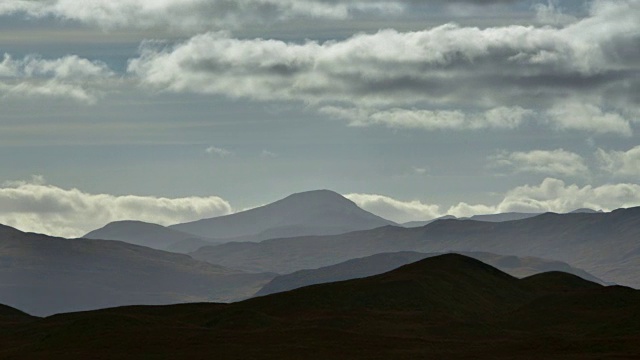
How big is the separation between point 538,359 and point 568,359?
5.97m

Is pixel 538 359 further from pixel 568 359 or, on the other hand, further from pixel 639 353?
pixel 639 353

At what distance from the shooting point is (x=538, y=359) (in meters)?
200

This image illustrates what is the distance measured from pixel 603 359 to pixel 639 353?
915 centimetres

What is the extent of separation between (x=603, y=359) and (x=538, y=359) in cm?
1243

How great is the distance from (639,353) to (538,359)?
1844 centimetres

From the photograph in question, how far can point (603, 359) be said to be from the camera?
19312 cm

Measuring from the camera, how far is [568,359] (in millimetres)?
196375

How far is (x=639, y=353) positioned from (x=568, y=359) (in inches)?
534

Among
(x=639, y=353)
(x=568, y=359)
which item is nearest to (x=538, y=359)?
(x=568, y=359)
